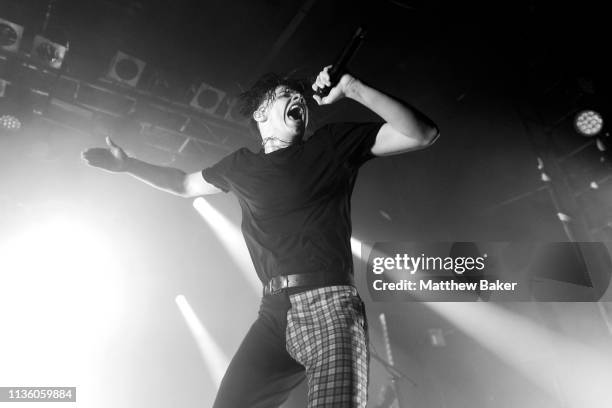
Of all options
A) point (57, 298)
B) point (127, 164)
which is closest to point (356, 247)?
point (57, 298)

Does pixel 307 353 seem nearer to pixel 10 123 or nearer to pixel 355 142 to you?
pixel 355 142

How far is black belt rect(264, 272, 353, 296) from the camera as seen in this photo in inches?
52.6

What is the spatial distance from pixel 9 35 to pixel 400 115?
6272 millimetres

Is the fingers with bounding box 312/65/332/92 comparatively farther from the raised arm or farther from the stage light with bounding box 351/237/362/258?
the stage light with bounding box 351/237/362/258

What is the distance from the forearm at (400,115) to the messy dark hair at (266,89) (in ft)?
1.90

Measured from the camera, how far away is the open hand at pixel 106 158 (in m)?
1.96

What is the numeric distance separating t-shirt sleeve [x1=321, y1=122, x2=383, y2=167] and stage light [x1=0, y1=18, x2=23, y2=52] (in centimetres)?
593

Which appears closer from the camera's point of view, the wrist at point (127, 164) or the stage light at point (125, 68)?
the wrist at point (127, 164)

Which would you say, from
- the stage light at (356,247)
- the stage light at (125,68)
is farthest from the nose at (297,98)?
the stage light at (356,247)

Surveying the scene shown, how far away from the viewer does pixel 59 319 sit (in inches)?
269

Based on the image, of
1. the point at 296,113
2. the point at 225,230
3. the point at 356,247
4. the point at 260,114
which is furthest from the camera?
the point at 225,230

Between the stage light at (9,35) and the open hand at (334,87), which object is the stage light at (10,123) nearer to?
the stage light at (9,35)

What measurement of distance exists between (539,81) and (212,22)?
4823 millimetres

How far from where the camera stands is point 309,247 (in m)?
1.41
